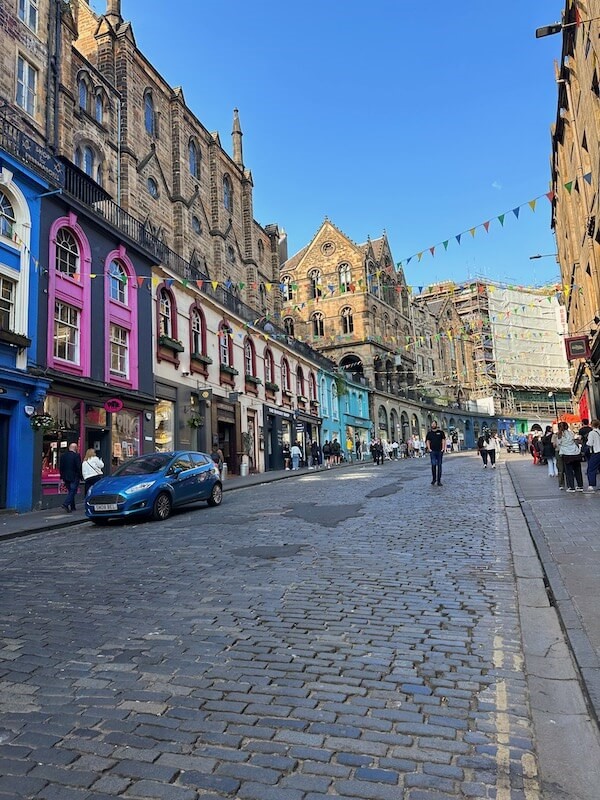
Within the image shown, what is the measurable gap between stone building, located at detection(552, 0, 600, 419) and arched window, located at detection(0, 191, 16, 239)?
14.8 m

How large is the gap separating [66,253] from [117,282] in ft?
8.90

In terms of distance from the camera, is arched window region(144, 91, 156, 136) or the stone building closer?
the stone building

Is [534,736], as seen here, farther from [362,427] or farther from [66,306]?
[362,427]

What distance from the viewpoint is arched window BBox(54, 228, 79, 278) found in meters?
17.8

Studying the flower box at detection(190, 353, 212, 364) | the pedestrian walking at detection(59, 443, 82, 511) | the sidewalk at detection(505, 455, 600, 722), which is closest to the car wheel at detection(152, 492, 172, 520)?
the pedestrian walking at detection(59, 443, 82, 511)

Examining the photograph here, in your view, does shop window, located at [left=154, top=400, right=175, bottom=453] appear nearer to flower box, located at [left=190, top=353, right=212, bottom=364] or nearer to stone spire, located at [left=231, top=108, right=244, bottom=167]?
flower box, located at [left=190, top=353, right=212, bottom=364]

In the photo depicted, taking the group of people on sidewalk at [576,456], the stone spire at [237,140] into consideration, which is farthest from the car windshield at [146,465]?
the stone spire at [237,140]

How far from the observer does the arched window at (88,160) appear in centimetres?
2534

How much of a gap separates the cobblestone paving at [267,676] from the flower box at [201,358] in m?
17.4

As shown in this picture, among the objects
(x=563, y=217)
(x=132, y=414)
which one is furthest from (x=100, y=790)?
(x=563, y=217)

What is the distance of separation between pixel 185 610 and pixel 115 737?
91.1 inches

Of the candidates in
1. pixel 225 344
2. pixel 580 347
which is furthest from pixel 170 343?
pixel 580 347

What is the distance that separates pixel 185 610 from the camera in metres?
5.38

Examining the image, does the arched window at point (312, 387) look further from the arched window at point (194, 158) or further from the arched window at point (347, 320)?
the arched window at point (347, 320)
